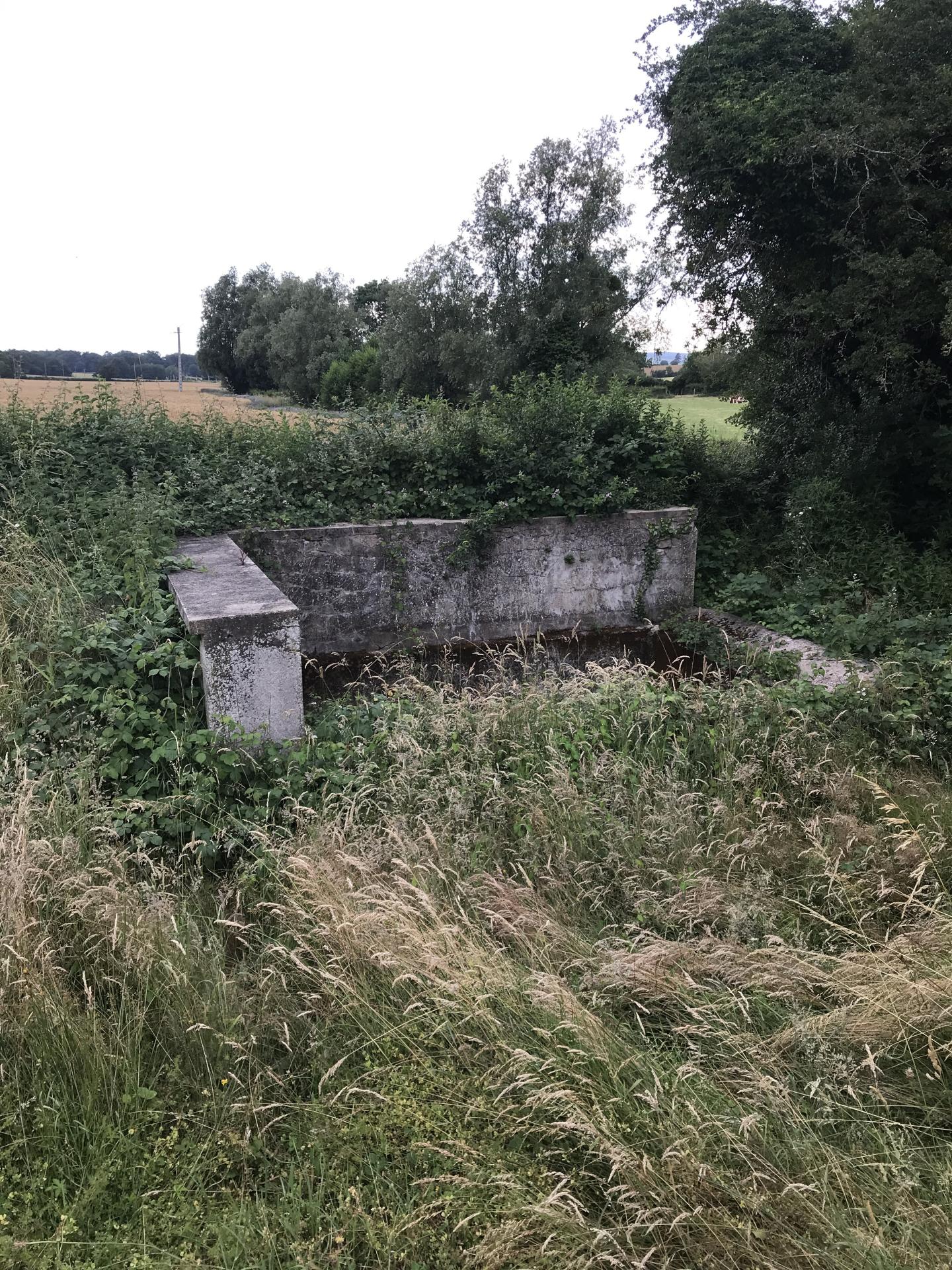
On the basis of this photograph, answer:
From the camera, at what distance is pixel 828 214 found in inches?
329

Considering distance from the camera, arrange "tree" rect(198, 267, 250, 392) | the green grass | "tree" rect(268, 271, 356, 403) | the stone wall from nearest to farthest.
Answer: the stone wall
the green grass
"tree" rect(268, 271, 356, 403)
"tree" rect(198, 267, 250, 392)

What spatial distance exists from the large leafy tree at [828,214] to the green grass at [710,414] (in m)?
1.17

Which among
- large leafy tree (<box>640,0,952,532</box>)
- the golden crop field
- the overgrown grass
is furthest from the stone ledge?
large leafy tree (<box>640,0,952,532</box>)

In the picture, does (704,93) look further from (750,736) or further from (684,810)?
(684,810)

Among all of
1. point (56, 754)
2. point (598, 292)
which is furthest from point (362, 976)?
point (598, 292)

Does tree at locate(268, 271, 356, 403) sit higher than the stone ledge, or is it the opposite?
tree at locate(268, 271, 356, 403)

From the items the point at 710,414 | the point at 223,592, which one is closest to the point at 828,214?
the point at 710,414

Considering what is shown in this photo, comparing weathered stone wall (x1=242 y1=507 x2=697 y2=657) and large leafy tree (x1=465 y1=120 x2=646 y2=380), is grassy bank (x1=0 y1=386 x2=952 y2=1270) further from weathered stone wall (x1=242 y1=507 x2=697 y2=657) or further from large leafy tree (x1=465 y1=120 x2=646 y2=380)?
large leafy tree (x1=465 y1=120 x2=646 y2=380)

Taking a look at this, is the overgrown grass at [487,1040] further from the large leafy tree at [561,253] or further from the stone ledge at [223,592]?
the large leafy tree at [561,253]

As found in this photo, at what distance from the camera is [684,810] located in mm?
3631

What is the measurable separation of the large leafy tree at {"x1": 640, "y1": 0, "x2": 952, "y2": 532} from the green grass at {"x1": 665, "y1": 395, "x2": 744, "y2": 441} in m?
1.17

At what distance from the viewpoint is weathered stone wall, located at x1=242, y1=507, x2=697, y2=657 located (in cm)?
699

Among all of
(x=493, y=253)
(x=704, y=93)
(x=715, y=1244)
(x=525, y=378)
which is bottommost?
(x=715, y=1244)

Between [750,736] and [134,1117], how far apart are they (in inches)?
137
